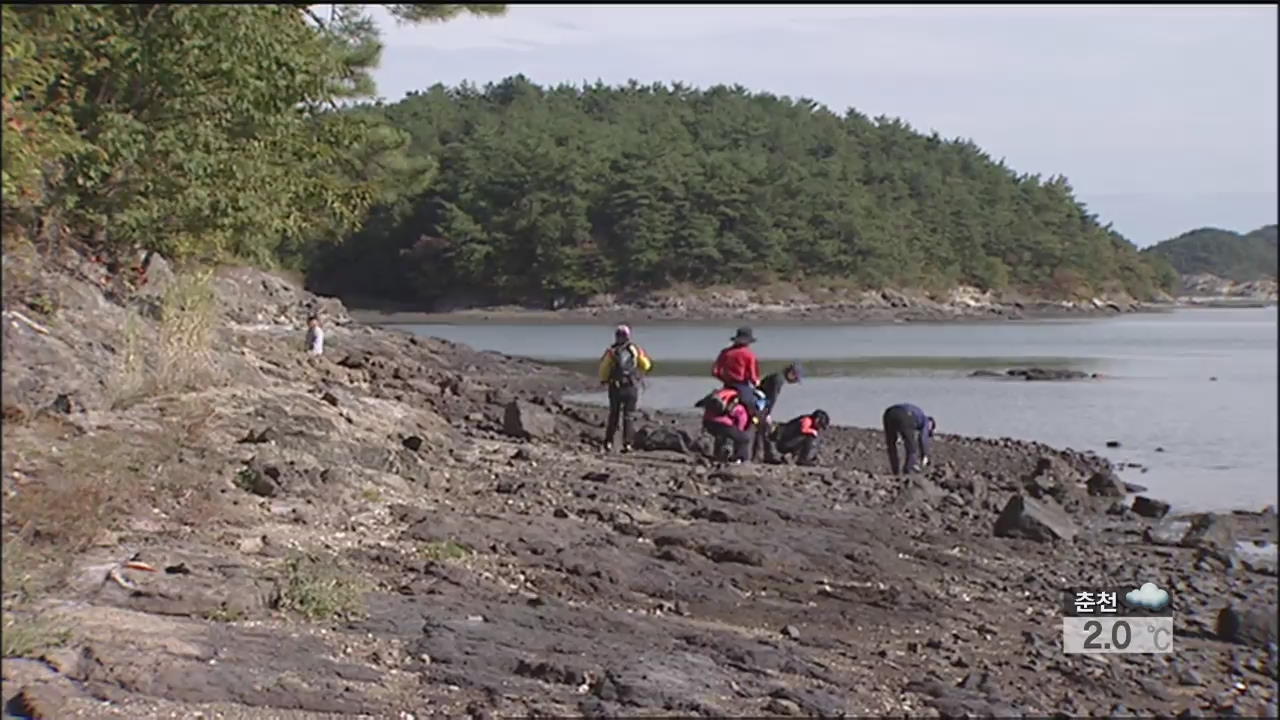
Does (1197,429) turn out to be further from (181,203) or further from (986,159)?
(986,159)

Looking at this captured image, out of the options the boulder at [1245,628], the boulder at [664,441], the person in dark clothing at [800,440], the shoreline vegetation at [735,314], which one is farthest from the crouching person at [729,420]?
the shoreline vegetation at [735,314]

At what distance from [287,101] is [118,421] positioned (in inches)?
193

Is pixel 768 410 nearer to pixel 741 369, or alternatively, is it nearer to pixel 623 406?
pixel 741 369

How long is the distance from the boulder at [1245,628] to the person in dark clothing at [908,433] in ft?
28.0

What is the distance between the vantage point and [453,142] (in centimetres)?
8444

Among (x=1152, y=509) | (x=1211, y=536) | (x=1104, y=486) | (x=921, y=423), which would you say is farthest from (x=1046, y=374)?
(x=1211, y=536)

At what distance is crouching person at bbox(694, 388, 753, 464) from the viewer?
1702 centimetres

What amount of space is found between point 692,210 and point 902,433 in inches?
2671

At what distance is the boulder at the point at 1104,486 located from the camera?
63.3ft

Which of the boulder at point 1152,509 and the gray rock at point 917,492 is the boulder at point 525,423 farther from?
the boulder at point 1152,509

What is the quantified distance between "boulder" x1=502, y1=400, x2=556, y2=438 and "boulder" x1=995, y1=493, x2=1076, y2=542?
6270mm
